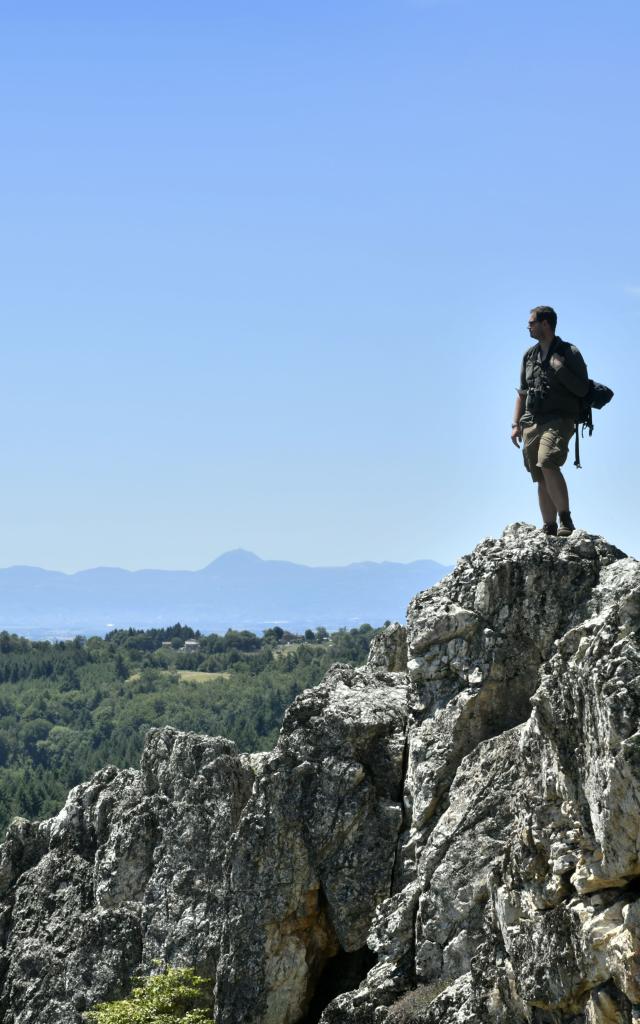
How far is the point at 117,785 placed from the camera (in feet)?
112

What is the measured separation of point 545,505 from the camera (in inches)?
1067

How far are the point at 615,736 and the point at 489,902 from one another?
207 inches

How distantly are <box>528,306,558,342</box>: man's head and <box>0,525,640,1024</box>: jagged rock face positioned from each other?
377cm

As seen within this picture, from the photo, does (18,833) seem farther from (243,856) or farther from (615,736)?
(615,736)

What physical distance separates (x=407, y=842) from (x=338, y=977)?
10.2ft

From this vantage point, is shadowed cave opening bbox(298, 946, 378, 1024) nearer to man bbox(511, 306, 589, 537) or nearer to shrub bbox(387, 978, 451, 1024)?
shrub bbox(387, 978, 451, 1024)


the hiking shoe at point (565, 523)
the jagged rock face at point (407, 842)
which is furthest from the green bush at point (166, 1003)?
the hiking shoe at point (565, 523)

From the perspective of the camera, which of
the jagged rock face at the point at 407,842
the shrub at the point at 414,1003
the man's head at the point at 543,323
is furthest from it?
the man's head at the point at 543,323

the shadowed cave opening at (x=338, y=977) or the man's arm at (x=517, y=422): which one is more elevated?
the man's arm at (x=517, y=422)

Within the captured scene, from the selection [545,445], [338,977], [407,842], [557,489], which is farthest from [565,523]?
[338,977]

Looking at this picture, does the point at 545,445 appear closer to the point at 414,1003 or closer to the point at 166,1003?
the point at 414,1003

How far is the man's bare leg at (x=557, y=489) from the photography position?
26344mm

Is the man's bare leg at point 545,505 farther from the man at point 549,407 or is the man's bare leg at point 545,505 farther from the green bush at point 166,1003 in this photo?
the green bush at point 166,1003

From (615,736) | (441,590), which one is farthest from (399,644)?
(615,736)
